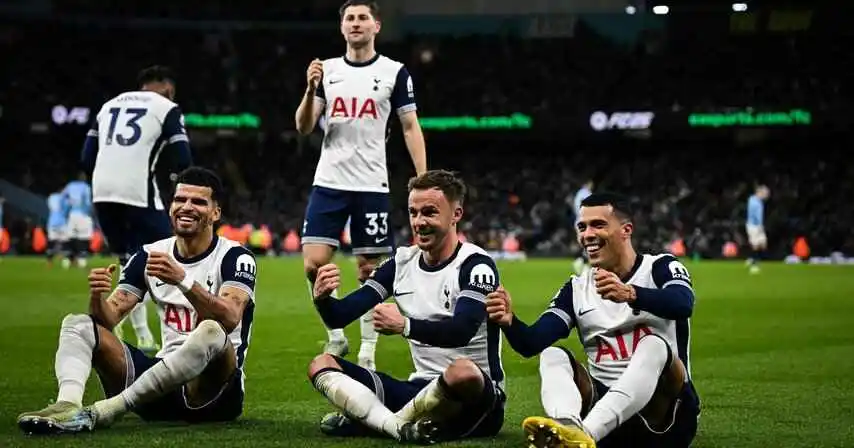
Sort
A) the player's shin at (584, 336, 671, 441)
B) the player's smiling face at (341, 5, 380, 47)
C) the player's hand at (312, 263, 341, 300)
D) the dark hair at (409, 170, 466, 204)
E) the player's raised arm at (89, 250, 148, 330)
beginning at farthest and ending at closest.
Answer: the player's smiling face at (341, 5, 380, 47)
the player's raised arm at (89, 250, 148, 330)
the dark hair at (409, 170, 466, 204)
the player's hand at (312, 263, 341, 300)
the player's shin at (584, 336, 671, 441)

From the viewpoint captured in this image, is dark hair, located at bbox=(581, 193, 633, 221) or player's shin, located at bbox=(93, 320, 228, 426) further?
player's shin, located at bbox=(93, 320, 228, 426)

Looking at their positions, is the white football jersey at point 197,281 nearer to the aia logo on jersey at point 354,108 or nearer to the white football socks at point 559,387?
the white football socks at point 559,387

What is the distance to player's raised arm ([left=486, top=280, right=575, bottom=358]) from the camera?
5.17m

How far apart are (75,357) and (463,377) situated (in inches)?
72.5

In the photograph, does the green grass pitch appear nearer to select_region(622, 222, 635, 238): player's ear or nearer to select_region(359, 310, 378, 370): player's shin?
select_region(359, 310, 378, 370): player's shin

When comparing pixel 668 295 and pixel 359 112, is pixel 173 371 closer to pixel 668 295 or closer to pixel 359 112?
pixel 668 295

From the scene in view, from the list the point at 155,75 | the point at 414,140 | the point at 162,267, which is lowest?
the point at 162,267

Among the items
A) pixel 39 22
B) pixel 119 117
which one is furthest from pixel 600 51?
pixel 119 117

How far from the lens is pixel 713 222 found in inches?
1412

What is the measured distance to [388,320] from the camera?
17.3 ft

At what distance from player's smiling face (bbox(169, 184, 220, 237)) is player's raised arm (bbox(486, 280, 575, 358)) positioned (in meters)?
1.62

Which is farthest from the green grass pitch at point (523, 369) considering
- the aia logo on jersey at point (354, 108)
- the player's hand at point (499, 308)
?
the aia logo on jersey at point (354, 108)

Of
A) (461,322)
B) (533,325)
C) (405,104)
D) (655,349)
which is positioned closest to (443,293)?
(461,322)

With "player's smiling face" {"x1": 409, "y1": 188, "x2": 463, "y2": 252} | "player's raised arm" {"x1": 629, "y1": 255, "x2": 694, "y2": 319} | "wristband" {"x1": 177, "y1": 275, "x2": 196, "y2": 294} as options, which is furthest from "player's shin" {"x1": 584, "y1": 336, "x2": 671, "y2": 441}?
"wristband" {"x1": 177, "y1": 275, "x2": 196, "y2": 294}
